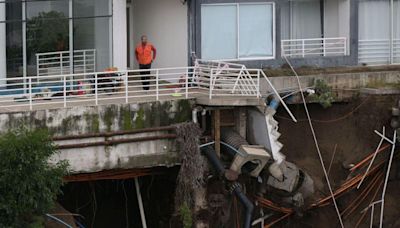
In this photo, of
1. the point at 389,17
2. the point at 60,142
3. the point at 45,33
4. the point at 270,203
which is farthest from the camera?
the point at 389,17

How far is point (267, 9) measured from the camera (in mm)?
21531

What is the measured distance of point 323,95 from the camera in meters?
19.3

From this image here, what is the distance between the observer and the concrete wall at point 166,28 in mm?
21156

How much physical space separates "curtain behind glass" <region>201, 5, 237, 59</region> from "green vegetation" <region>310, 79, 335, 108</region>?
2.93 m

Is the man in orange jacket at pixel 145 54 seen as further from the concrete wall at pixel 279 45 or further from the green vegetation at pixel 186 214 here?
the green vegetation at pixel 186 214

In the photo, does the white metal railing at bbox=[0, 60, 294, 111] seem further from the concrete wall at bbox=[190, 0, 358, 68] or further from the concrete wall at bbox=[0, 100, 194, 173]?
the concrete wall at bbox=[190, 0, 358, 68]

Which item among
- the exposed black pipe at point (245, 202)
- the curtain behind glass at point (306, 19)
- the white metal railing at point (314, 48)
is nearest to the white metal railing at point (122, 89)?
the exposed black pipe at point (245, 202)

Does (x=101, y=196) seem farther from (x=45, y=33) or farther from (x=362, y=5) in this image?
(x=362, y=5)

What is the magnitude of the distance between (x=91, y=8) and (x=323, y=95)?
6.76m

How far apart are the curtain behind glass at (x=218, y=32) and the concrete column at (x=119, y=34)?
224 centimetres

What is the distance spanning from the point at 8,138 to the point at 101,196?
247 inches

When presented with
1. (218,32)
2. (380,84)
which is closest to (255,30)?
(218,32)

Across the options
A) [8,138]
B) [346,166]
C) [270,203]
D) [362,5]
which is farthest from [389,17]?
[8,138]

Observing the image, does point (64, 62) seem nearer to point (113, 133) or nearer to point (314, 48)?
point (113, 133)
